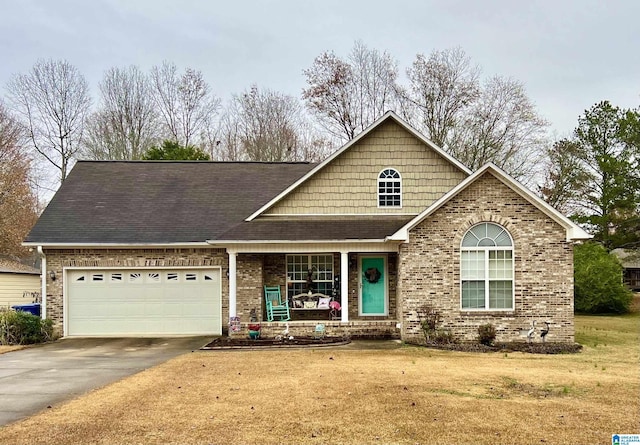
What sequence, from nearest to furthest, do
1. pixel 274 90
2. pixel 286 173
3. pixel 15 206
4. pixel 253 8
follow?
pixel 253 8 < pixel 286 173 < pixel 15 206 < pixel 274 90

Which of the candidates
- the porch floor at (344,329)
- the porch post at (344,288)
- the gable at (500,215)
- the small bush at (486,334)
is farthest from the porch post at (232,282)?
the small bush at (486,334)

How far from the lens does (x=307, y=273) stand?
17.5 meters

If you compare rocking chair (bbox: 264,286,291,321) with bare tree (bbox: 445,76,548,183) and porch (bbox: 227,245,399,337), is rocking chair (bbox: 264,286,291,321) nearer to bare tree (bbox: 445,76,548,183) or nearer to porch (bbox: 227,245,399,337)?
porch (bbox: 227,245,399,337)

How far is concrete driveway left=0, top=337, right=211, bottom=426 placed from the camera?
338 inches

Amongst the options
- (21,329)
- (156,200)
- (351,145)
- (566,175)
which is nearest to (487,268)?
(351,145)

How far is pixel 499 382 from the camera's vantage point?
9336mm

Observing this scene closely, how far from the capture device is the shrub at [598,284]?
2777 cm

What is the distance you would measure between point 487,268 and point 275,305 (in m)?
6.28

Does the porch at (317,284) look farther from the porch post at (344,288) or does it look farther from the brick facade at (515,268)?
the brick facade at (515,268)

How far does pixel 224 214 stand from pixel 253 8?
624 cm

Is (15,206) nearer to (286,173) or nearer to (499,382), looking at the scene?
(286,173)

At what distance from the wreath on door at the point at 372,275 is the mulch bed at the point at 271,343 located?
101 inches

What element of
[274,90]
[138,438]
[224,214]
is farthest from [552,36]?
[274,90]

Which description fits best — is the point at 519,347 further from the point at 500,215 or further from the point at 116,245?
the point at 116,245
